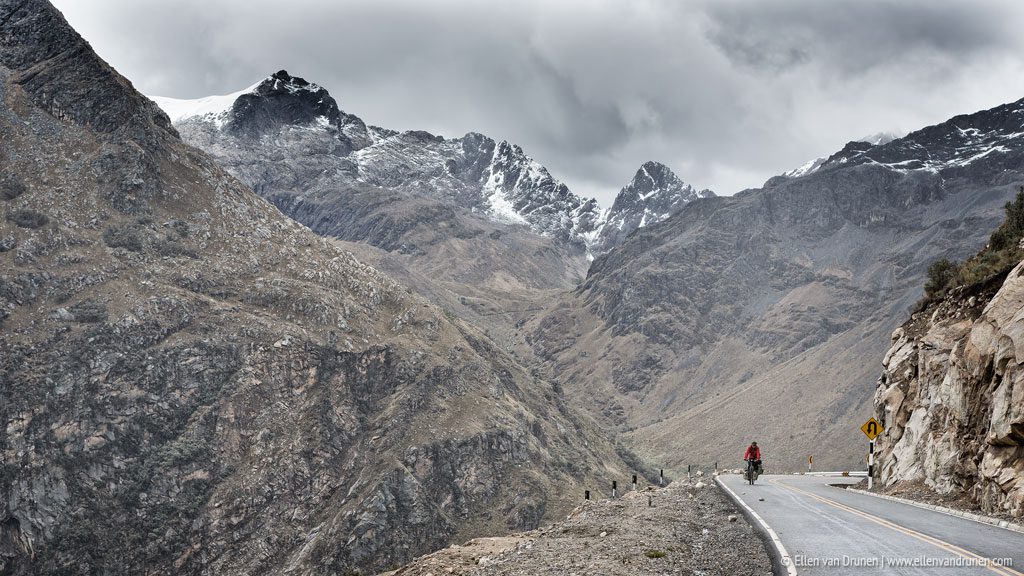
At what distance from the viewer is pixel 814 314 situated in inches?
6875

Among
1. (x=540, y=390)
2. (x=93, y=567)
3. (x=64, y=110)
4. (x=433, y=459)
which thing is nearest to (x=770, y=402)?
(x=540, y=390)

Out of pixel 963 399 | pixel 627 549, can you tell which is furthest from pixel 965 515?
pixel 627 549

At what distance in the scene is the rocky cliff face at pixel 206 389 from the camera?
7119cm

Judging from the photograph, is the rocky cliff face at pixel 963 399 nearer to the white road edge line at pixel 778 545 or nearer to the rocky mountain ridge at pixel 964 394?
the rocky mountain ridge at pixel 964 394

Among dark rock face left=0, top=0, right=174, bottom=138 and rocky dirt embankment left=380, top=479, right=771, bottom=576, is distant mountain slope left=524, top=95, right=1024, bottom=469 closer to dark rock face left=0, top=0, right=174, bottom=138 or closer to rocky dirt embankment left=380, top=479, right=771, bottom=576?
rocky dirt embankment left=380, top=479, right=771, bottom=576

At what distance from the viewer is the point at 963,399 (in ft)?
72.7

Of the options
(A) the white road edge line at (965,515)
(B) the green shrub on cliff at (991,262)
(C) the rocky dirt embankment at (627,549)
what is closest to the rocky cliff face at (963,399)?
(A) the white road edge line at (965,515)

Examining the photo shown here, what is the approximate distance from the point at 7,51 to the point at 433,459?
108759 mm

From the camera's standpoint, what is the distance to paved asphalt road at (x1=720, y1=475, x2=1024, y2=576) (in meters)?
10.9

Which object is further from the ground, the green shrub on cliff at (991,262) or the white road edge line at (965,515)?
the green shrub on cliff at (991,262)

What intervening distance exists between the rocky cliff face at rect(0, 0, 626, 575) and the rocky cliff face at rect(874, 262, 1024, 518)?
55101 mm

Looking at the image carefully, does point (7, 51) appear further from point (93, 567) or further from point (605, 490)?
point (605, 490)

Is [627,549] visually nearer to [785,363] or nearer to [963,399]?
[963,399]

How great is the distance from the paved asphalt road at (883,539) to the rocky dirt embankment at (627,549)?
2.84 feet
